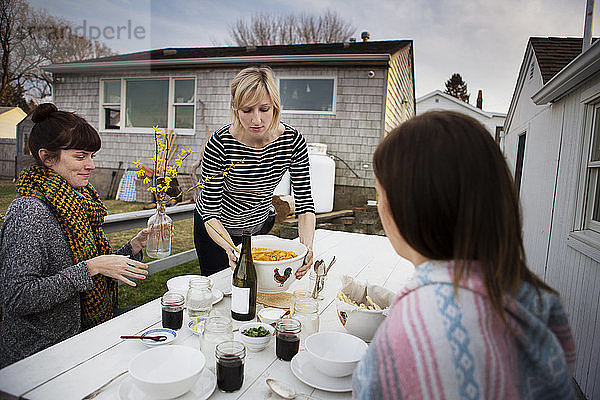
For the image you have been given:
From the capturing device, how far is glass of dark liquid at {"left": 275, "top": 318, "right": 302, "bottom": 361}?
49.7 inches

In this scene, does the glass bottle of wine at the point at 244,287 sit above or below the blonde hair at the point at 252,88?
below

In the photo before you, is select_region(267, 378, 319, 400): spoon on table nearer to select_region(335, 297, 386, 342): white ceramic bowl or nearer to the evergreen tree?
select_region(335, 297, 386, 342): white ceramic bowl

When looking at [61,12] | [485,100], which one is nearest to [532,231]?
[61,12]

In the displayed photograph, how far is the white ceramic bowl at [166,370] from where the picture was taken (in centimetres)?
98

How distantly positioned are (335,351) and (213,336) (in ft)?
1.26

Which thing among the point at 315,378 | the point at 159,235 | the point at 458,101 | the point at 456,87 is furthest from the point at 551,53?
the point at 456,87

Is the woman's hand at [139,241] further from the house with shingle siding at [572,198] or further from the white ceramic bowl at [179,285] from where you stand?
the house with shingle siding at [572,198]

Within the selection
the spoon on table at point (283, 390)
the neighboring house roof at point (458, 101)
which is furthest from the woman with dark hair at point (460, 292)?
the neighboring house roof at point (458, 101)

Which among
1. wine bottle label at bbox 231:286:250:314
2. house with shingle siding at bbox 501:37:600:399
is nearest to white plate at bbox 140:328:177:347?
wine bottle label at bbox 231:286:250:314

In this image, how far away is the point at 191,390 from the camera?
1062 millimetres

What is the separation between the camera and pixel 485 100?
81.4 feet

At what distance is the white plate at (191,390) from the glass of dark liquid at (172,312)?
0.33 meters

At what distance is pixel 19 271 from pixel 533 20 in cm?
750

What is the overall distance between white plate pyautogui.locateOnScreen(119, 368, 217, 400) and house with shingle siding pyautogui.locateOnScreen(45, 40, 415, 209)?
Result: 6940 mm
